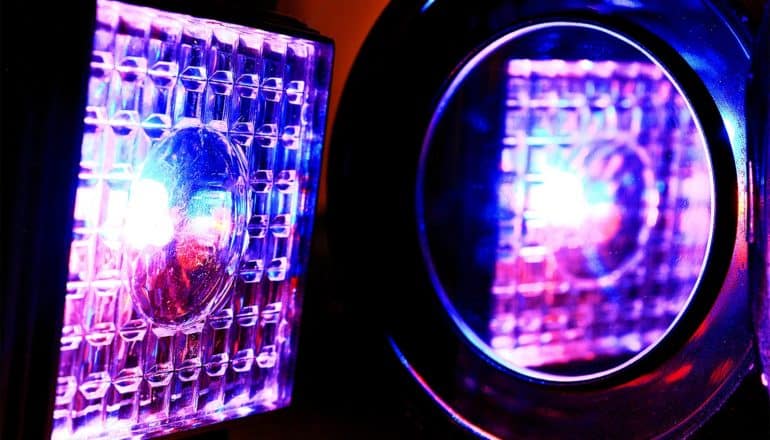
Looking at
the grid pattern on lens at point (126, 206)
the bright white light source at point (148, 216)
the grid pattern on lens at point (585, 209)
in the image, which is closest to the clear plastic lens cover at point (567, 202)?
the grid pattern on lens at point (585, 209)

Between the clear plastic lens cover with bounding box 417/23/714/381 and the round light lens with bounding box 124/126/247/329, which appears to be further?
the clear plastic lens cover with bounding box 417/23/714/381

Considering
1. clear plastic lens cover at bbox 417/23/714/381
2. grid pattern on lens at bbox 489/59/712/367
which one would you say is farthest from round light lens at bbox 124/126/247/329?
grid pattern on lens at bbox 489/59/712/367

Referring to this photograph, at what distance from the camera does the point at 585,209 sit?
1127 mm

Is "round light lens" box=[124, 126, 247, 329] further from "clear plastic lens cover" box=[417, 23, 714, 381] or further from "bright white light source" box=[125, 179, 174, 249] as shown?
"clear plastic lens cover" box=[417, 23, 714, 381]

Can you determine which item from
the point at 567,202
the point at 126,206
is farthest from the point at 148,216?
the point at 567,202

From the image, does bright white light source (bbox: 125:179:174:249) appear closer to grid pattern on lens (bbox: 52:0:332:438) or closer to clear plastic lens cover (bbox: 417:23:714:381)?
grid pattern on lens (bbox: 52:0:332:438)

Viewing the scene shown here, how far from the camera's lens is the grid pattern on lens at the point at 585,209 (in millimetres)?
1101

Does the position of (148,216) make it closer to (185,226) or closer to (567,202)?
(185,226)

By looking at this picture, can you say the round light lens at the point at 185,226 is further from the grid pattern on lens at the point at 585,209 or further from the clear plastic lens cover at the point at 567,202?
the grid pattern on lens at the point at 585,209

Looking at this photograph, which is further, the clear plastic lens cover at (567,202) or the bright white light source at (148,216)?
the clear plastic lens cover at (567,202)

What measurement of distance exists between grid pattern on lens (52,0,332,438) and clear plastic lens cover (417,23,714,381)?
33 centimetres

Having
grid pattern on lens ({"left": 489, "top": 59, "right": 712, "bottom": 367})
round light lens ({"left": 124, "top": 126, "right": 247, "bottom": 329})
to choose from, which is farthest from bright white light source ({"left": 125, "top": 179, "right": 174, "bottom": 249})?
grid pattern on lens ({"left": 489, "top": 59, "right": 712, "bottom": 367})

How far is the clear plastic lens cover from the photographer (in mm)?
1050

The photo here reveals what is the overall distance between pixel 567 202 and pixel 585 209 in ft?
0.09
